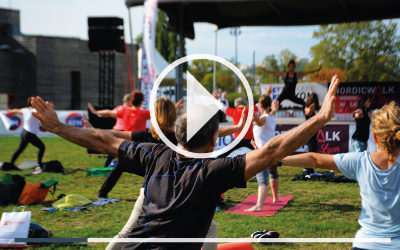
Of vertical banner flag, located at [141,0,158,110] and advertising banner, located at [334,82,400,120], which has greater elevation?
vertical banner flag, located at [141,0,158,110]

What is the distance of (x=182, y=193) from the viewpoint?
2072mm

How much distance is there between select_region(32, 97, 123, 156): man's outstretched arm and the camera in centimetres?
220

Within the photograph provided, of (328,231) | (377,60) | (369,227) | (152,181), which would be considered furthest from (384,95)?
(152,181)

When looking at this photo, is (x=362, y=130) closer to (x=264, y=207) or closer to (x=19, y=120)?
(x=264, y=207)

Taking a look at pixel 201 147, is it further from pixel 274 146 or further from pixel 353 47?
pixel 353 47

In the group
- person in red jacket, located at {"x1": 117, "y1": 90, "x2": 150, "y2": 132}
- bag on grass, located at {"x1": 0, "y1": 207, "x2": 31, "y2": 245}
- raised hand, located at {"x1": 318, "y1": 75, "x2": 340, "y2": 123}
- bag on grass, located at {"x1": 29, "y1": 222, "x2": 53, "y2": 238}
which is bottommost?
bag on grass, located at {"x1": 29, "y1": 222, "x2": 53, "y2": 238}

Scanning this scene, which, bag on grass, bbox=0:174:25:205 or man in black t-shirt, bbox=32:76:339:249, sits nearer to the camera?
man in black t-shirt, bbox=32:76:339:249

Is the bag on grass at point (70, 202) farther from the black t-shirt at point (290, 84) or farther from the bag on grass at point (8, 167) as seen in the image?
the black t-shirt at point (290, 84)

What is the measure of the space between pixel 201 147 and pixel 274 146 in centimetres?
46

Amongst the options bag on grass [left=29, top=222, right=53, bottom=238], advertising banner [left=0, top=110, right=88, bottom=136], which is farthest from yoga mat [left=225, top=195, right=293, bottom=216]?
advertising banner [left=0, top=110, right=88, bottom=136]

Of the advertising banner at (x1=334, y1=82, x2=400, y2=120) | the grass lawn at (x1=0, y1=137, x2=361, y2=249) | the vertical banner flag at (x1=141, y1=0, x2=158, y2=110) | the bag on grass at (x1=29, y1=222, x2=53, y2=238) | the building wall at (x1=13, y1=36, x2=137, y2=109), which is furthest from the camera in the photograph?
the building wall at (x1=13, y1=36, x2=137, y2=109)

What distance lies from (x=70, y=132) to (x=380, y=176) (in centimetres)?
197

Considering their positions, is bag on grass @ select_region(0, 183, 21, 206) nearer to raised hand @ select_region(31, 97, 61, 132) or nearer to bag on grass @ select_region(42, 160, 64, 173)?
bag on grass @ select_region(42, 160, 64, 173)

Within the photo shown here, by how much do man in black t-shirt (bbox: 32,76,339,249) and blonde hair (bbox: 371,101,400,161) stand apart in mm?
655
